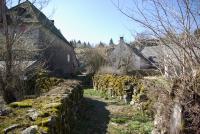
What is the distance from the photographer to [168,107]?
6457mm

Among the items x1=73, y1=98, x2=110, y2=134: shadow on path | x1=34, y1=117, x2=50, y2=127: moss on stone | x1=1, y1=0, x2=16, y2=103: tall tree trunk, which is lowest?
x1=73, y1=98, x2=110, y2=134: shadow on path

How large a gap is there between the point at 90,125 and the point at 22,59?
431 cm

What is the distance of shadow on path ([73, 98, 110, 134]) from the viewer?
9.31 metres

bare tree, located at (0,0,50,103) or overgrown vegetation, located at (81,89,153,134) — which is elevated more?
bare tree, located at (0,0,50,103)

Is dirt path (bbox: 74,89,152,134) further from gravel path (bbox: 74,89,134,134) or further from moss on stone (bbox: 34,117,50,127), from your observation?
moss on stone (bbox: 34,117,50,127)

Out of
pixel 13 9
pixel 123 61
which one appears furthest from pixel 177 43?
pixel 123 61

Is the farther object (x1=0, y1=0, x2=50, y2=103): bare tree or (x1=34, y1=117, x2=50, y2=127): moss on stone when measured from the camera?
(x1=0, y1=0, x2=50, y2=103): bare tree

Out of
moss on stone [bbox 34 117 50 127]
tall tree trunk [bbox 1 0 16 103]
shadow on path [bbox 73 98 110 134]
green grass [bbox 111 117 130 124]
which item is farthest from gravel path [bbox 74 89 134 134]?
moss on stone [bbox 34 117 50 127]

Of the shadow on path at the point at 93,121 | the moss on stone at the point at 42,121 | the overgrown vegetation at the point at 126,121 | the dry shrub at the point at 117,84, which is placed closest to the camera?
the moss on stone at the point at 42,121

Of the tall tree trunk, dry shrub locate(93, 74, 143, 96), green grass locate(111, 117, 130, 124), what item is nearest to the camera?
green grass locate(111, 117, 130, 124)

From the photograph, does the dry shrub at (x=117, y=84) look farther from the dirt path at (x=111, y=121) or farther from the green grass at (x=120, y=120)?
the green grass at (x=120, y=120)

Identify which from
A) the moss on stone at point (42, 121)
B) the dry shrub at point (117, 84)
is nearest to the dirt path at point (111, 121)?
the dry shrub at point (117, 84)

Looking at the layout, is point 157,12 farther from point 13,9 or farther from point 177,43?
point 13,9

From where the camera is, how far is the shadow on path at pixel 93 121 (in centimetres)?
931
